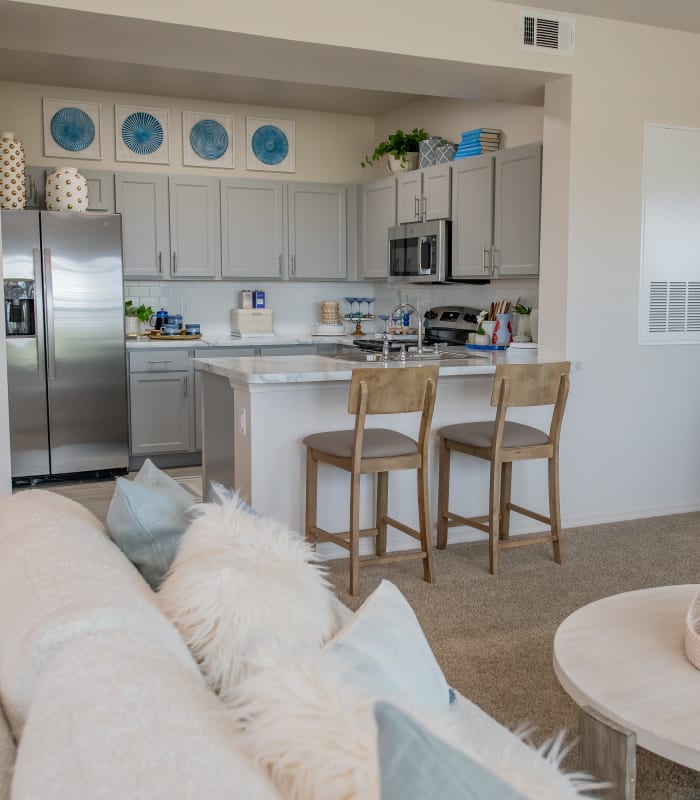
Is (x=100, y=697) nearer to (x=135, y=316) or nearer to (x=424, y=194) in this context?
(x=424, y=194)

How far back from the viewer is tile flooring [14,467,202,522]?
16.9 ft

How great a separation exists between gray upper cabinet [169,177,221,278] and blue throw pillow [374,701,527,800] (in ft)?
19.5

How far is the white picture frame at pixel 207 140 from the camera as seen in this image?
651 cm

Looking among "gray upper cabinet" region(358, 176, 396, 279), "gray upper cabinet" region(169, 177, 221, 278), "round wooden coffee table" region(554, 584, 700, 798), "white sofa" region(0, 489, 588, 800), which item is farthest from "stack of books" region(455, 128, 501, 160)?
"white sofa" region(0, 489, 588, 800)

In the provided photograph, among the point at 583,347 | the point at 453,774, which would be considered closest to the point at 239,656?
the point at 453,774

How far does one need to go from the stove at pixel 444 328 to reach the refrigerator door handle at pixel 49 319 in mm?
2094

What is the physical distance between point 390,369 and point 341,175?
400cm

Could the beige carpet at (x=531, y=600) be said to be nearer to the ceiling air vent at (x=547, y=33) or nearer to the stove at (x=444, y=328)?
the stove at (x=444, y=328)

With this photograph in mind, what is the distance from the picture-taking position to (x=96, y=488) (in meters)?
5.54

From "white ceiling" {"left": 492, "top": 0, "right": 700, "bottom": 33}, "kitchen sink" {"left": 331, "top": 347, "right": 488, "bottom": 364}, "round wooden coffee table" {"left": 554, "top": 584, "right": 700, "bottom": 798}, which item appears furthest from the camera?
"kitchen sink" {"left": 331, "top": 347, "right": 488, "bottom": 364}

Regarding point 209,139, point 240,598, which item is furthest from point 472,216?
point 240,598

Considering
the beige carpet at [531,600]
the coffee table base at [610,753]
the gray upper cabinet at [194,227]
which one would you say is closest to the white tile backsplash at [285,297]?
the gray upper cabinet at [194,227]

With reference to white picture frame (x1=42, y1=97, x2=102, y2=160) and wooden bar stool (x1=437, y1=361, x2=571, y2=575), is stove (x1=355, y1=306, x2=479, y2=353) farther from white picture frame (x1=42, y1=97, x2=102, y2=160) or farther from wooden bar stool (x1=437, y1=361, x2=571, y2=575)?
white picture frame (x1=42, y1=97, x2=102, y2=160)

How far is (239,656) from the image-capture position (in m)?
1.16
